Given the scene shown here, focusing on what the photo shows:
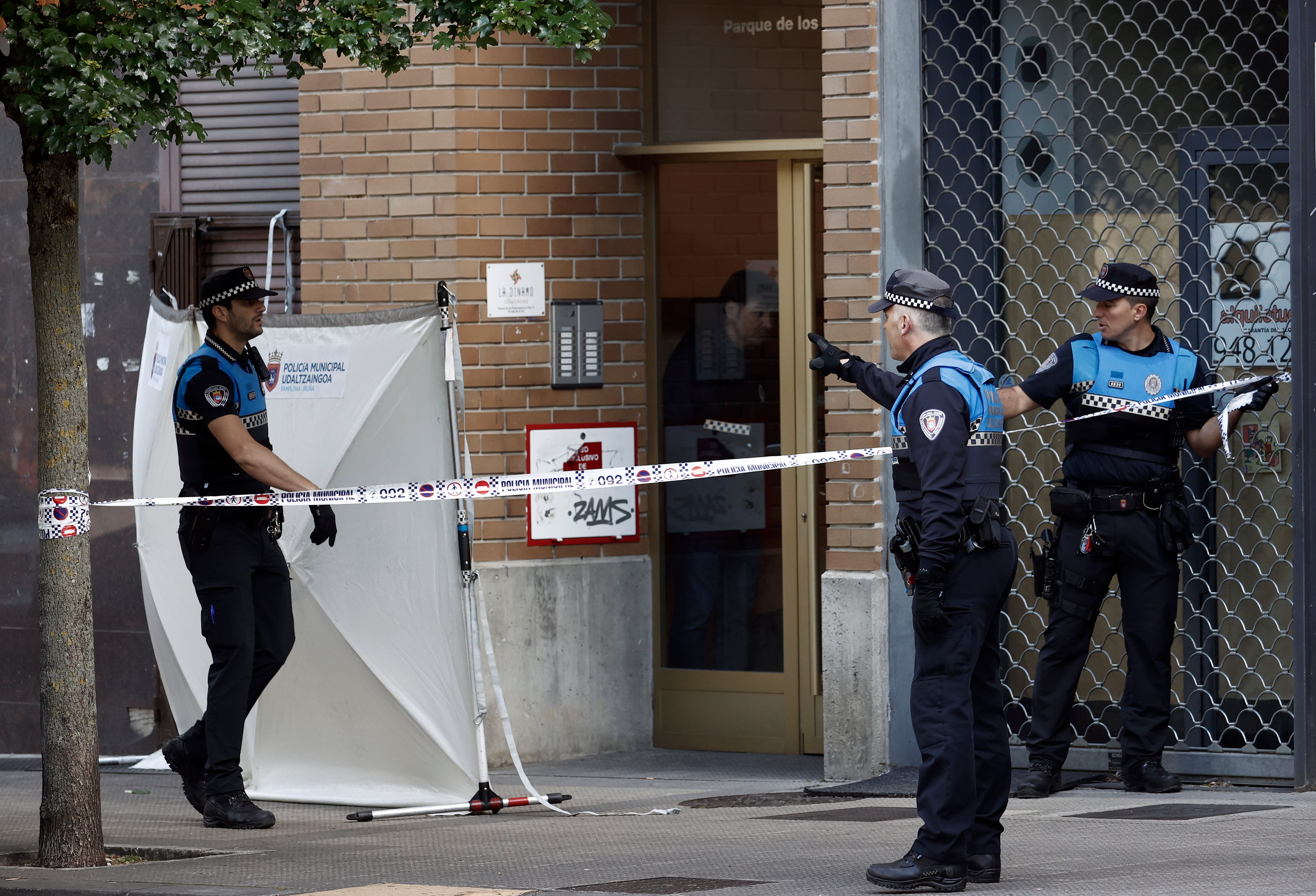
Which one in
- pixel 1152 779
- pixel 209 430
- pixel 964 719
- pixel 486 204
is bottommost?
pixel 1152 779

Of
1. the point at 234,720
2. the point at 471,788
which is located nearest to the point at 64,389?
the point at 234,720

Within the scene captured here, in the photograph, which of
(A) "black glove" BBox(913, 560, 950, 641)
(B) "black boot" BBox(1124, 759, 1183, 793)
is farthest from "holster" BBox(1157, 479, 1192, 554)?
(A) "black glove" BBox(913, 560, 950, 641)

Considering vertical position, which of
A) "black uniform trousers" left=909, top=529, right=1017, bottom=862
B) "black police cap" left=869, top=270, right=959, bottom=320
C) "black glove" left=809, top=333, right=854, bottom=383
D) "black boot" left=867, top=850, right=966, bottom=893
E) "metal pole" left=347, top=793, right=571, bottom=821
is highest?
"black police cap" left=869, top=270, right=959, bottom=320

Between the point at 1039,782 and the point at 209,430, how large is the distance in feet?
11.8

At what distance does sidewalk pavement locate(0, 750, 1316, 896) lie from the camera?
584cm

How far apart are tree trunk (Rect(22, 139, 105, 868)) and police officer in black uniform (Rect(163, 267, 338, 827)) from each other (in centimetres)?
82

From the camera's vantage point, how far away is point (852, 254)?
27.6 feet

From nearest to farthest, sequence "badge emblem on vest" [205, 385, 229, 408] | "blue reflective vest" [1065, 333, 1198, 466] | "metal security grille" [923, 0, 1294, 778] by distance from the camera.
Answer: "badge emblem on vest" [205, 385, 229, 408] → "blue reflective vest" [1065, 333, 1198, 466] → "metal security grille" [923, 0, 1294, 778]

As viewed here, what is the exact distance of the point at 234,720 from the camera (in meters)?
7.43

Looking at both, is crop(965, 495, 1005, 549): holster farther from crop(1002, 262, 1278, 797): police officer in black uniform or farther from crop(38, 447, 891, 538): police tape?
crop(1002, 262, 1278, 797): police officer in black uniform

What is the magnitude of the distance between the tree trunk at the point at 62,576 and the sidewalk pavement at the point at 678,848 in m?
0.16

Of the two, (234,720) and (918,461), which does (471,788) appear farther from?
(918,461)

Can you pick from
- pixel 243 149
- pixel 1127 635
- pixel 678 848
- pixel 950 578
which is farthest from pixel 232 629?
pixel 1127 635

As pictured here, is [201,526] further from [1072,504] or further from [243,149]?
[1072,504]
